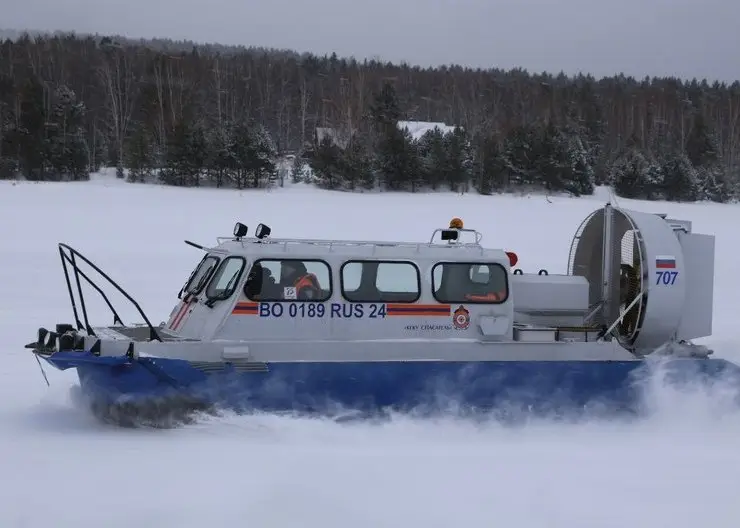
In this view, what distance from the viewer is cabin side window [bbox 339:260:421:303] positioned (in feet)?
27.6

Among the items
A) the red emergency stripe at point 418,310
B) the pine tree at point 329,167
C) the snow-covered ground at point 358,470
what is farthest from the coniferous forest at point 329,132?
the red emergency stripe at point 418,310

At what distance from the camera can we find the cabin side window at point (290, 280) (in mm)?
8211

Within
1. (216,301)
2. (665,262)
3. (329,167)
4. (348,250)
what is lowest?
(216,301)

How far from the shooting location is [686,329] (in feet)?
30.0

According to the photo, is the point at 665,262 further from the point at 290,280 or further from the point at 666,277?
the point at 290,280

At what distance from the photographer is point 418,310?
8.46 metres

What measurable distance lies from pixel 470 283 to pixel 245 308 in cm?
240

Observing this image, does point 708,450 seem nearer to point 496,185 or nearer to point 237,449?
point 237,449

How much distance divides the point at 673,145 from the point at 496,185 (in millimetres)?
22877

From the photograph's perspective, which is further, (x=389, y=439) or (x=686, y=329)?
(x=686, y=329)

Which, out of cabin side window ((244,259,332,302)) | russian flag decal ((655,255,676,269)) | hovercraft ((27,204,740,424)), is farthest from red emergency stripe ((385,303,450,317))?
russian flag decal ((655,255,676,269))

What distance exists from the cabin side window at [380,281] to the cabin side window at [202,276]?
1407 millimetres

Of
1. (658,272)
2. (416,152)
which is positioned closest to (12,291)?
(658,272)

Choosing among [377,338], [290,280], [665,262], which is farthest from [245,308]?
[665,262]
